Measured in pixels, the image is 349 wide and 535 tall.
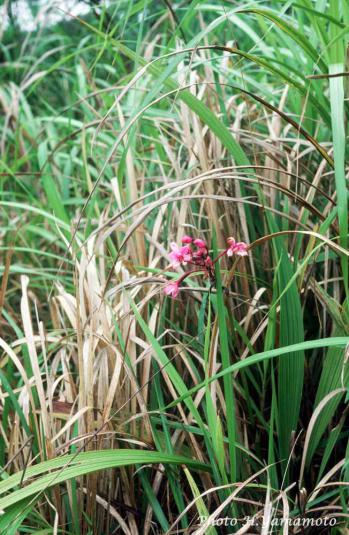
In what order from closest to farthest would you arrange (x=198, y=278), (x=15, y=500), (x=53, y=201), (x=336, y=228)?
(x=15, y=500) → (x=336, y=228) → (x=198, y=278) → (x=53, y=201)

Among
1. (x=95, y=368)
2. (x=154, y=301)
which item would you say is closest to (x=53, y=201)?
(x=154, y=301)

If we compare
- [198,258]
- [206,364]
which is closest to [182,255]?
[198,258]

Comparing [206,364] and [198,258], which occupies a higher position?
[198,258]

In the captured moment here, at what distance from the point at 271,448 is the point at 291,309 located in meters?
0.21

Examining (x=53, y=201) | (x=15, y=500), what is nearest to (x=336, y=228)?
(x=15, y=500)

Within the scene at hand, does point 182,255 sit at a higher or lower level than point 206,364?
higher

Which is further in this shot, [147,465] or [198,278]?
[198,278]

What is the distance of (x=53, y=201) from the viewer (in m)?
1.73

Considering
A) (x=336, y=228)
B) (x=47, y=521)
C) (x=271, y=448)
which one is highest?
(x=336, y=228)

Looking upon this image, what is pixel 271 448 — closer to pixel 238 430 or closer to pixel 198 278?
pixel 238 430

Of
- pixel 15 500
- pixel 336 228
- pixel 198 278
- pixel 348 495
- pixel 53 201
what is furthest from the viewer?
pixel 53 201

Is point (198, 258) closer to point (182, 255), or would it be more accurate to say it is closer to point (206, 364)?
point (182, 255)

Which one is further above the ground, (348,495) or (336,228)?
(336,228)

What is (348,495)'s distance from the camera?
1.06 meters
